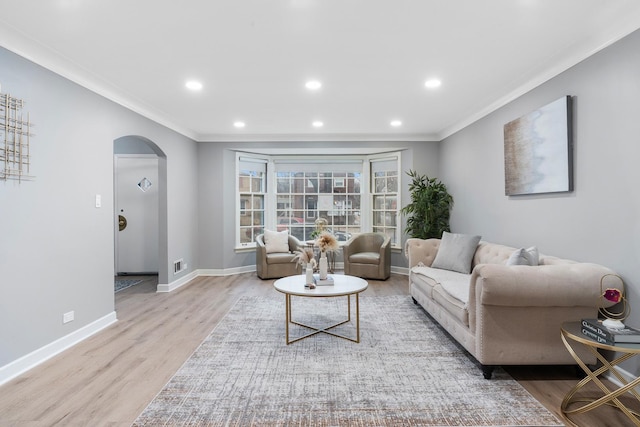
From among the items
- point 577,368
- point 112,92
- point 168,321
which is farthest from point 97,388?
point 577,368

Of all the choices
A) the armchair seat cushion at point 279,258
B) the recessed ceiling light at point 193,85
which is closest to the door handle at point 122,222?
the armchair seat cushion at point 279,258

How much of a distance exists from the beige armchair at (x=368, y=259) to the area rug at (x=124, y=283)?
137 inches

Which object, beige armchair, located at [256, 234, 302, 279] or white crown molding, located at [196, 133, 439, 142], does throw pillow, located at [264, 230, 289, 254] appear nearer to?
beige armchair, located at [256, 234, 302, 279]

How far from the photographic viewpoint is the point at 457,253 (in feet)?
12.7

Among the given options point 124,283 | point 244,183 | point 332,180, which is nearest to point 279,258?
point 244,183

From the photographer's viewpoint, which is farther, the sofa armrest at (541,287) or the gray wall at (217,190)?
the gray wall at (217,190)

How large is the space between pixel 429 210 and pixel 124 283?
16.6ft

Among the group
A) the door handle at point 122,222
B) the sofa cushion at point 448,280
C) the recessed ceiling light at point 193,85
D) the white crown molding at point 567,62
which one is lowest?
the sofa cushion at point 448,280

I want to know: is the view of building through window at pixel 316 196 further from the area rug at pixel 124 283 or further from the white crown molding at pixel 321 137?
the area rug at pixel 124 283

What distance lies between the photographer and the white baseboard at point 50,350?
7.82ft

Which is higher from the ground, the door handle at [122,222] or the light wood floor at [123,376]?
the door handle at [122,222]

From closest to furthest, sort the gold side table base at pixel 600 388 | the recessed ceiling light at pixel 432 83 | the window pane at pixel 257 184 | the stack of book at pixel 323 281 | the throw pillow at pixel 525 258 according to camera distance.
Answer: the gold side table base at pixel 600 388
the throw pillow at pixel 525 258
the stack of book at pixel 323 281
the recessed ceiling light at pixel 432 83
the window pane at pixel 257 184

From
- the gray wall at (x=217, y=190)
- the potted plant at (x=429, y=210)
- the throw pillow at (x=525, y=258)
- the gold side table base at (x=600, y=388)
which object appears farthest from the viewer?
the gray wall at (x=217, y=190)

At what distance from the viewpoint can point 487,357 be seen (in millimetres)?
2320
